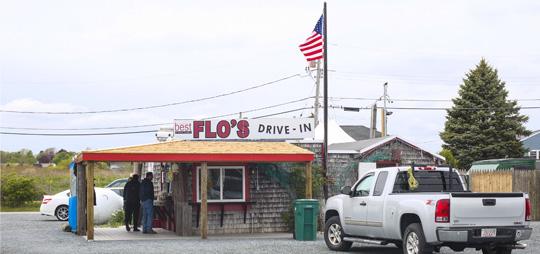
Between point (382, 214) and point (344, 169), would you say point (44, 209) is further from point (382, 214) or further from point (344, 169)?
point (382, 214)

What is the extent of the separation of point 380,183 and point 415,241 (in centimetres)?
202

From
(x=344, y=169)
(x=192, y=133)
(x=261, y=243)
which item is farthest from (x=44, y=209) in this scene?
(x=261, y=243)

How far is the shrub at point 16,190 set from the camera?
147 ft

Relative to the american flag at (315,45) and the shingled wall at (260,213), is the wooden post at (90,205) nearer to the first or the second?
the shingled wall at (260,213)

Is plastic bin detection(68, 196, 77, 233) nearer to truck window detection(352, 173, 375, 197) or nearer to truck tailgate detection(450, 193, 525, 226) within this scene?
truck window detection(352, 173, 375, 197)

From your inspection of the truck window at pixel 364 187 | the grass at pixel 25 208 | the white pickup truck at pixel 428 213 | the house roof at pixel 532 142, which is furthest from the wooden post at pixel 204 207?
the house roof at pixel 532 142

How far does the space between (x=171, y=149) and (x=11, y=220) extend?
1217cm

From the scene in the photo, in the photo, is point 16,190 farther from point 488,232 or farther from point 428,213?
point 488,232

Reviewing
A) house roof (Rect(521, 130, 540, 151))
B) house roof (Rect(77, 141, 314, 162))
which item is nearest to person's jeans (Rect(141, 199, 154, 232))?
house roof (Rect(77, 141, 314, 162))

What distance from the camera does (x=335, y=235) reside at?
19.4 meters

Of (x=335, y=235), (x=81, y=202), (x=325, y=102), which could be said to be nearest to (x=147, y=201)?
(x=81, y=202)

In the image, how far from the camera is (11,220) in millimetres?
32938

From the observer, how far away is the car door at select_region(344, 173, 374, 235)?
18172mm

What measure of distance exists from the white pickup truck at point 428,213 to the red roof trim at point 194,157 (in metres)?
5.09
